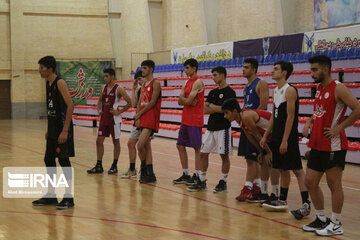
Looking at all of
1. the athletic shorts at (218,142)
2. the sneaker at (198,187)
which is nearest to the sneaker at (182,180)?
the sneaker at (198,187)

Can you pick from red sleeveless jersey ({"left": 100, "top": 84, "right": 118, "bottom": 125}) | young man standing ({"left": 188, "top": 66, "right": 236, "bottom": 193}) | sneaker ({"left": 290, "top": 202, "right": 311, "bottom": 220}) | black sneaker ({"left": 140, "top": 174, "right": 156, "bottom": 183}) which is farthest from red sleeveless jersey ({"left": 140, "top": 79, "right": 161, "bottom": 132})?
sneaker ({"left": 290, "top": 202, "right": 311, "bottom": 220})

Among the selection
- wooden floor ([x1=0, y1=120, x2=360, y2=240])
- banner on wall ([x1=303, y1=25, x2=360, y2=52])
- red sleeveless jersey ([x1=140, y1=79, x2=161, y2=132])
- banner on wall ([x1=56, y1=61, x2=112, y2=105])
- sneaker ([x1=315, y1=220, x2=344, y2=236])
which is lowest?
wooden floor ([x1=0, y1=120, x2=360, y2=240])

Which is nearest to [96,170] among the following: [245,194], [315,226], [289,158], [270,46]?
[245,194]

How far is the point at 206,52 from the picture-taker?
20625 mm

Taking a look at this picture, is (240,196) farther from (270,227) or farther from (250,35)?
(250,35)

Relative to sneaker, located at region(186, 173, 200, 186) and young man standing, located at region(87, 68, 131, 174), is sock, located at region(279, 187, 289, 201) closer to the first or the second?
sneaker, located at region(186, 173, 200, 186)

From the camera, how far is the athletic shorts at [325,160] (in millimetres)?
4852

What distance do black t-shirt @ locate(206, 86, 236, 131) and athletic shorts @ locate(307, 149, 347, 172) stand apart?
2090 mm

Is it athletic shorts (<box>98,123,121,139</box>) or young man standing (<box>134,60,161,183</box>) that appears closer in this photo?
young man standing (<box>134,60,161,183</box>)

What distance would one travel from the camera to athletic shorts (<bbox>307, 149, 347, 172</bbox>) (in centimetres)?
485

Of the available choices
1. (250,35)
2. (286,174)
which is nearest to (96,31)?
(250,35)

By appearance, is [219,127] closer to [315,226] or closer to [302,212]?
[302,212]

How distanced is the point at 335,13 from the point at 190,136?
10.6 meters

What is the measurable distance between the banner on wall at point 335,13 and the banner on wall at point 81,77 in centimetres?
1411
